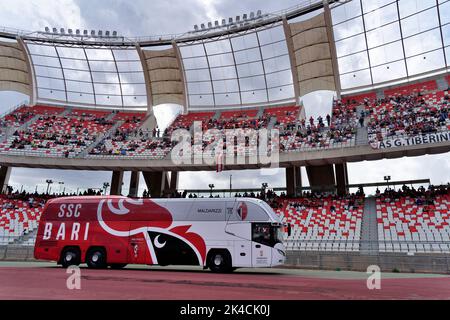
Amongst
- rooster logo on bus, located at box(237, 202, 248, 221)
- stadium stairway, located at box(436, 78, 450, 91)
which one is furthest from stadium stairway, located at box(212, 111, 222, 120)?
rooster logo on bus, located at box(237, 202, 248, 221)

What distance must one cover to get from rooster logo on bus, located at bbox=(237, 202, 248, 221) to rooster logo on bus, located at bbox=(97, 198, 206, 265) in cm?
202

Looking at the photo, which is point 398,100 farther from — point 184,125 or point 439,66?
point 184,125

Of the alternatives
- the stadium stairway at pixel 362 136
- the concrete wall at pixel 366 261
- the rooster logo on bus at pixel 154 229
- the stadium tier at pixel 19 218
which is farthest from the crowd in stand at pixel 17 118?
the stadium stairway at pixel 362 136

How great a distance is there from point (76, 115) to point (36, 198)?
41.1 feet

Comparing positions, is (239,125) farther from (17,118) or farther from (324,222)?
(17,118)

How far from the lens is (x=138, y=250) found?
1512cm

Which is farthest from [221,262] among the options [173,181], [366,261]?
[173,181]

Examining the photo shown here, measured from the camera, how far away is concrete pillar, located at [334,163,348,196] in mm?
33188

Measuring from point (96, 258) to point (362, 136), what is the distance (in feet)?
76.0

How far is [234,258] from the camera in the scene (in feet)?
46.9
